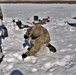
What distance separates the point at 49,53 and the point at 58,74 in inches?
76.6

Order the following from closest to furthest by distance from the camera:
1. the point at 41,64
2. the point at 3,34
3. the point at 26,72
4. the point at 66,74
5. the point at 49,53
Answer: the point at 66,74
the point at 26,72
the point at 41,64
the point at 3,34
the point at 49,53

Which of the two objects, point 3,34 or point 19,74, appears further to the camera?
point 3,34

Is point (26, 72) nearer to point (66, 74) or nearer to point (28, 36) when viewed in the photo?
point (66, 74)

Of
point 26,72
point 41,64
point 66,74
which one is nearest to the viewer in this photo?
point 66,74

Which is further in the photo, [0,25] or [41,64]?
[0,25]

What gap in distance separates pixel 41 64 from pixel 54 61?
0.38 meters

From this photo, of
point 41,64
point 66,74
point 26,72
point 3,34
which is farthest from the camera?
point 3,34

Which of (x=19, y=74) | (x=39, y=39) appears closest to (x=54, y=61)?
(x=39, y=39)

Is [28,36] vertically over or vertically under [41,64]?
over

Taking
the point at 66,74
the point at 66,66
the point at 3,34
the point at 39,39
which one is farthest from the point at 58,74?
the point at 3,34

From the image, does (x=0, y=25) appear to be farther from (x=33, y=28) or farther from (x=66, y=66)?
(x=66, y=66)

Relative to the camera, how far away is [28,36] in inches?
275

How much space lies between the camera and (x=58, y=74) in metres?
5.31

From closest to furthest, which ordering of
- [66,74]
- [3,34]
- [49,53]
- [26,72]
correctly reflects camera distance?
1. [66,74]
2. [26,72]
3. [3,34]
4. [49,53]
